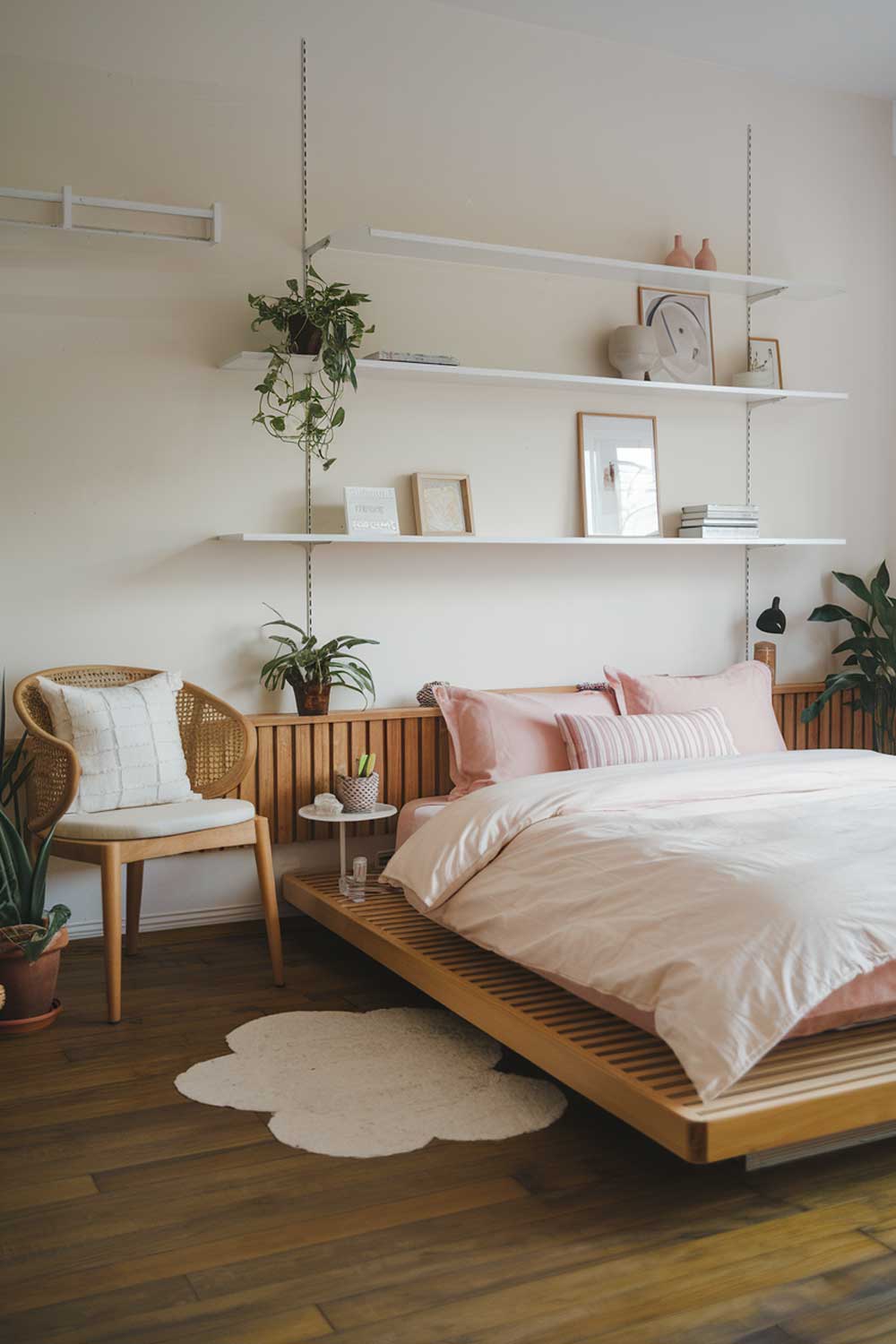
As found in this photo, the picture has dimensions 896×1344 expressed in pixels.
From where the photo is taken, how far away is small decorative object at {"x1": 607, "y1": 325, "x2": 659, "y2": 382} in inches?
182

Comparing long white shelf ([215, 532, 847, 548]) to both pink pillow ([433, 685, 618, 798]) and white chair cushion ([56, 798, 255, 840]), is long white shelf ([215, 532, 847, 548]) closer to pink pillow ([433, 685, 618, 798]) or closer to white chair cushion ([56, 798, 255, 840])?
pink pillow ([433, 685, 618, 798])

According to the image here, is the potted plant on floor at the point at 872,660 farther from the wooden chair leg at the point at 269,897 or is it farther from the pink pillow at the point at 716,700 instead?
the wooden chair leg at the point at 269,897

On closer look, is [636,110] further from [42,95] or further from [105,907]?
[105,907]

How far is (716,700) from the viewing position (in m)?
4.39

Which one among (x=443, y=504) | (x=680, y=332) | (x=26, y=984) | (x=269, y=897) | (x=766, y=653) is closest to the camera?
(x=26, y=984)

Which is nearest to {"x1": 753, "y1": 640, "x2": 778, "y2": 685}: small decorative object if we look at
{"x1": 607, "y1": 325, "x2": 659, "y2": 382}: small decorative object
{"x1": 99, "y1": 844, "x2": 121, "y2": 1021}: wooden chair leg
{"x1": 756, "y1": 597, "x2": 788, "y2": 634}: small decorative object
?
{"x1": 756, "y1": 597, "x2": 788, "y2": 634}: small decorative object

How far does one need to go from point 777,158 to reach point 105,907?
3.97 metres

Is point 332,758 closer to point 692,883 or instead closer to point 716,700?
point 716,700

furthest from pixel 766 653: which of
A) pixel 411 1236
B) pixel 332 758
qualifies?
pixel 411 1236

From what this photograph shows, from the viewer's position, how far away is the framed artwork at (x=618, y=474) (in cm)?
474

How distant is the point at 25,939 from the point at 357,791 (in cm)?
117

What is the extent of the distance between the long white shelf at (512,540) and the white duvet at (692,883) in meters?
1.05

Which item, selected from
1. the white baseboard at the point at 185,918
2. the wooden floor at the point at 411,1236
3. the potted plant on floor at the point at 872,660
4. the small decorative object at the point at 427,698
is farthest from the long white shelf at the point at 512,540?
the wooden floor at the point at 411,1236

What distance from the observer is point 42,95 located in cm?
390
